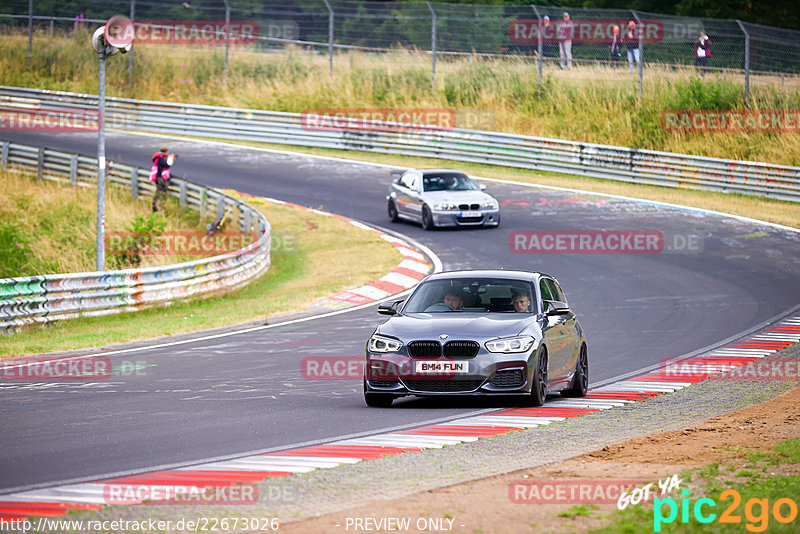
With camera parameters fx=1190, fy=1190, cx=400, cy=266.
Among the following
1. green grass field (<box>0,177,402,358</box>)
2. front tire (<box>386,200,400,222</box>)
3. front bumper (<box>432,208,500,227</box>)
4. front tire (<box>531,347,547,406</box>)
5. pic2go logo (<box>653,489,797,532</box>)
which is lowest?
green grass field (<box>0,177,402,358</box>)

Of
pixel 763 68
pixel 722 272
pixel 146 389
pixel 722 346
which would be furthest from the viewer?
pixel 763 68

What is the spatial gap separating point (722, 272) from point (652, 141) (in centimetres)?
1520

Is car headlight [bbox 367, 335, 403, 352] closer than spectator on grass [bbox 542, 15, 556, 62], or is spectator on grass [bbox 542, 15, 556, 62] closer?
car headlight [bbox 367, 335, 403, 352]

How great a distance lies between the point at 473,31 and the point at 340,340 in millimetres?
23249

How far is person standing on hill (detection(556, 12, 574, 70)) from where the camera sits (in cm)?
3647

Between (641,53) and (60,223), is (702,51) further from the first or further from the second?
(60,223)

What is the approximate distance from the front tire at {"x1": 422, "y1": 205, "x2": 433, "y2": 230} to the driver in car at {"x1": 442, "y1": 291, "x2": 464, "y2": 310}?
16.1 metres

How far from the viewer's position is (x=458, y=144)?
126 ft

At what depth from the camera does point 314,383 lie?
44.7 ft

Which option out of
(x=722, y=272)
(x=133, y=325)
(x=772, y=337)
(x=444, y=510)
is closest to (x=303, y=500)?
(x=444, y=510)

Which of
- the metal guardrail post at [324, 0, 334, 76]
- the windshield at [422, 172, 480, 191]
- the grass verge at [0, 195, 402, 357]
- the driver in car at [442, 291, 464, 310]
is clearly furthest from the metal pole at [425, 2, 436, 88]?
the driver in car at [442, 291, 464, 310]

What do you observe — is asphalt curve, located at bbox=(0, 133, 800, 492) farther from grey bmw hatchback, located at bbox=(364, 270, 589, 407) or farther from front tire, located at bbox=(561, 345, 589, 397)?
front tire, located at bbox=(561, 345, 589, 397)

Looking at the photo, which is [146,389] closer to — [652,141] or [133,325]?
[133,325]

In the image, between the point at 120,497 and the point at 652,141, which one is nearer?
the point at 120,497
